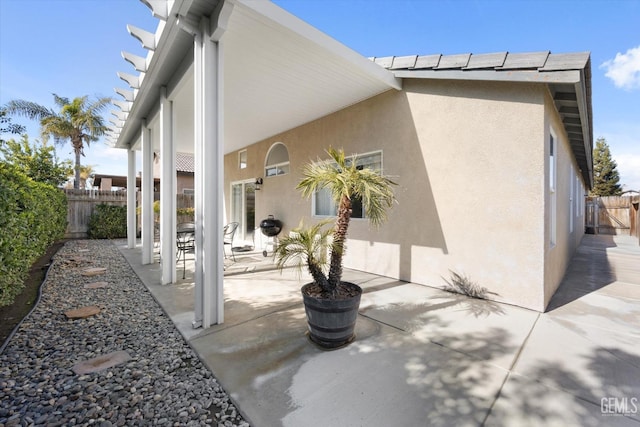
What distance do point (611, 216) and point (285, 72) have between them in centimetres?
2015

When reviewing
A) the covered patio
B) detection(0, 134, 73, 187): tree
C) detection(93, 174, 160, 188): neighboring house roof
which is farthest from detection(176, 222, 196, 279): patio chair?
detection(93, 174, 160, 188): neighboring house roof

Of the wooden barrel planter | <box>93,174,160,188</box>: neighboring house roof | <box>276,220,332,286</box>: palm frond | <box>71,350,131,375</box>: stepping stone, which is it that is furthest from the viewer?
<box>93,174,160,188</box>: neighboring house roof

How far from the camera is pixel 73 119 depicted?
50.0 ft

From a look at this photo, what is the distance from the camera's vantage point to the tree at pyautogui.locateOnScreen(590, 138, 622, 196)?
83.4ft

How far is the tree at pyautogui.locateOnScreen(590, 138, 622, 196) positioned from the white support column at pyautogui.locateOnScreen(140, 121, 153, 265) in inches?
1374

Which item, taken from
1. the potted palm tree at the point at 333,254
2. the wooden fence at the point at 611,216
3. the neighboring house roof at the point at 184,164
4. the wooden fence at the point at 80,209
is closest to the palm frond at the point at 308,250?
the potted palm tree at the point at 333,254

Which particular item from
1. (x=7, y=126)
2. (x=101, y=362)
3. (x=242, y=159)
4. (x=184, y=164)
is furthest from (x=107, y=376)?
(x=184, y=164)

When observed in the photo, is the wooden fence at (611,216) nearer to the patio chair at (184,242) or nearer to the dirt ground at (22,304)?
the patio chair at (184,242)

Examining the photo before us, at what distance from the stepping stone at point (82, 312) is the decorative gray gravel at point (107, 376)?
0.06 meters

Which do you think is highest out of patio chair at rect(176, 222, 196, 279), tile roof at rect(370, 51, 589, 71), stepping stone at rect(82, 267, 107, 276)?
tile roof at rect(370, 51, 589, 71)

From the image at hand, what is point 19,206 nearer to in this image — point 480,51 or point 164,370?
point 164,370

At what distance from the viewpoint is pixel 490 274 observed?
4.03 metres

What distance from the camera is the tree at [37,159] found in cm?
1029

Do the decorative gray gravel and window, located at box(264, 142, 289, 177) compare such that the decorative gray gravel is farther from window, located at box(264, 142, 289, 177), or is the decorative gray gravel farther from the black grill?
window, located at box(264, 142, 289, 177)
